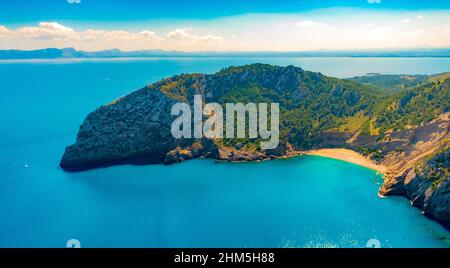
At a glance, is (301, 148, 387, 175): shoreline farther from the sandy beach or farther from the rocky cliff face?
the rocky cliff face

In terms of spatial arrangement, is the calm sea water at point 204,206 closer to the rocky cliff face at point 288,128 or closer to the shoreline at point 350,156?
the shoreline at point 350,156

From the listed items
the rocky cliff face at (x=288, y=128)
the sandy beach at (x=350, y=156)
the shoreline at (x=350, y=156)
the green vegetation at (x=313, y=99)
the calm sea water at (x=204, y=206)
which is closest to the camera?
the calm sea water at (x=204, y=206)

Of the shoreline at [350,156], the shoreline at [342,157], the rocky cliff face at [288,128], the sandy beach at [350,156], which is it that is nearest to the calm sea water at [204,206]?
the shoreline at [342,157]

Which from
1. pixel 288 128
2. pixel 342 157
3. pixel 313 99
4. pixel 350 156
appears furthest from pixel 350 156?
pixel 313 99

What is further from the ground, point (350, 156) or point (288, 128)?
point (288, 128)

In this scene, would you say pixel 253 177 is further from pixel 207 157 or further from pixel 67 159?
pixel 67 159

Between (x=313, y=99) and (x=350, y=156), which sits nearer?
(x=350, y=156)

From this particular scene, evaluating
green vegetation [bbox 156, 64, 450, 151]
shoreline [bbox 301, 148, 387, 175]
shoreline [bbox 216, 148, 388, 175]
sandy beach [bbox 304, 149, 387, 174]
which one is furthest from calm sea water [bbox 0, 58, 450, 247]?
green vegetation [bbox 156, 64, 450, 151]

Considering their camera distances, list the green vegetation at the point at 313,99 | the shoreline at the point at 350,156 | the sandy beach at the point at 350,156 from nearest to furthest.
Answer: the shoreline at the point at 350,156
the sandy beach at the point at 350,156
the green vegetation at the point at 313,99

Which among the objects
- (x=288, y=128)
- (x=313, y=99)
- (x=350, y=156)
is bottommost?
(x=350, y=156)

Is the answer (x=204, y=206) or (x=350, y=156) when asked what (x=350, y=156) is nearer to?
(x=350, y=156)
